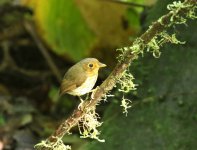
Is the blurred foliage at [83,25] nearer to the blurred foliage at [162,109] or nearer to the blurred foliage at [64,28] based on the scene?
the blurred foliage at [64,28]

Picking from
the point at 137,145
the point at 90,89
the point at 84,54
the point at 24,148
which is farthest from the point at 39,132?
the point at 90,89

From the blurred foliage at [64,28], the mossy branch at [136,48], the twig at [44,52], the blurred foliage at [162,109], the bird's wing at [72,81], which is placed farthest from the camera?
the twig at [44,52]

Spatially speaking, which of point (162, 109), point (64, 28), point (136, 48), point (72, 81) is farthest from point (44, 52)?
point (136, 48)

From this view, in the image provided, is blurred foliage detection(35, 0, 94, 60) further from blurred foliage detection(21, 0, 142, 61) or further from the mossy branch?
the mossy branch

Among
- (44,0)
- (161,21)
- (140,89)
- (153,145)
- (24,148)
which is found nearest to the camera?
(161,21)

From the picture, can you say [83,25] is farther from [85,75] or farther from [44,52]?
[85,75]

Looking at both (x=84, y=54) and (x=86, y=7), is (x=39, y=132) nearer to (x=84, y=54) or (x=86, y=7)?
(x=84, y=54)

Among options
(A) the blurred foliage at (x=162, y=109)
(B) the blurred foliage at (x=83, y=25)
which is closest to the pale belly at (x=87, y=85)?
(A) the blurred foliage at (x=162, y=109)
